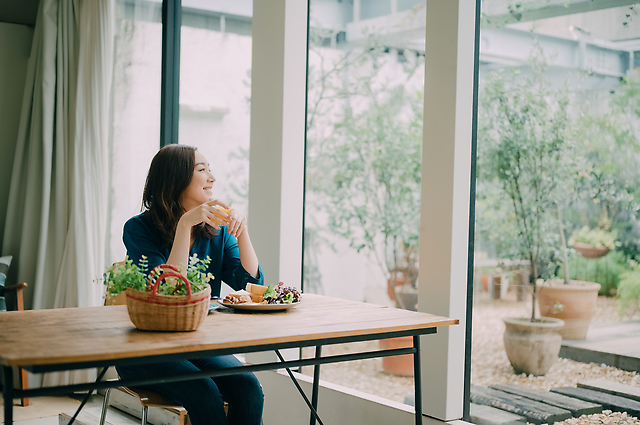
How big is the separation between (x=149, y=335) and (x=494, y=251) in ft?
4.28

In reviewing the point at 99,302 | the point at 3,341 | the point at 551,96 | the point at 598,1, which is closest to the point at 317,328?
the point at 3,341

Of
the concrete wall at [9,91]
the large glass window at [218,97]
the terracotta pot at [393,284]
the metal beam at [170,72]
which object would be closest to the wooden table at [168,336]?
the terracotta pot at [393,284]

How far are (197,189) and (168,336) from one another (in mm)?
896

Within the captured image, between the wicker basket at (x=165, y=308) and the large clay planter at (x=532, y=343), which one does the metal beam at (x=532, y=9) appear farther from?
the wicker basket at (x=165, y=308)

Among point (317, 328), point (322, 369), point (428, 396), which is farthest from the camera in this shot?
point (322, 369)

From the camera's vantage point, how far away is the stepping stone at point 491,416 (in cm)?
217

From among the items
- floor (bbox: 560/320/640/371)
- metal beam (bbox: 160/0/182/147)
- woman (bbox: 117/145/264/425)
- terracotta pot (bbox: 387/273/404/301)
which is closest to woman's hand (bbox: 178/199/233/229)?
woman (bbox: 117/145/264/425)

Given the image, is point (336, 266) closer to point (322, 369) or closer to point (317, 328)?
point (322, 369)

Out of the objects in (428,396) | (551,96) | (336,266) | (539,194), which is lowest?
(428,396)

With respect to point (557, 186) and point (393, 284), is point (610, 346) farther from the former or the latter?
point (393, 284)

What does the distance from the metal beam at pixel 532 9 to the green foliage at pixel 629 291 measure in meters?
0.82

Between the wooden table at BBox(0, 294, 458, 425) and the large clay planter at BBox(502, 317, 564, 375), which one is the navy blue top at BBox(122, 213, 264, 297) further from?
the large clay planter at BBox(502, 317, 564, 375)

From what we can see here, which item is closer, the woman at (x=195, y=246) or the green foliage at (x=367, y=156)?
the woman at (x=195, y=246)

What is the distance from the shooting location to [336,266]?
3799mm
